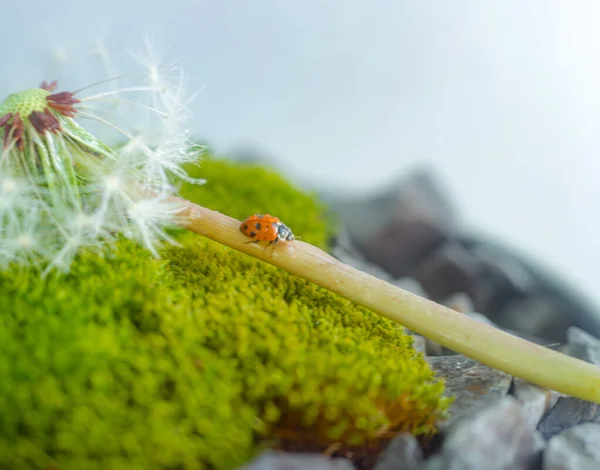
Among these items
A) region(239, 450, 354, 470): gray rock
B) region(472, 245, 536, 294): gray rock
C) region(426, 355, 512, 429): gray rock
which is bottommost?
region(239, 450, 354, 470): gray rock

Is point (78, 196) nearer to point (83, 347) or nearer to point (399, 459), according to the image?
point (83, 347)

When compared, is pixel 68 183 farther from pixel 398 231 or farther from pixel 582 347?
pixel 398 231

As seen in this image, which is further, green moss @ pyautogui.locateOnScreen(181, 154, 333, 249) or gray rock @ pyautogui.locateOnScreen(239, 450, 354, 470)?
green moss @ pyautogui.locateOnScreen(181, 154, 333, 249)

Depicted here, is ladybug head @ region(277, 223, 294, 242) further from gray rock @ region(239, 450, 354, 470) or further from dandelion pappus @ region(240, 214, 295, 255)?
gray rock @ region(239, 450, 354, 470)

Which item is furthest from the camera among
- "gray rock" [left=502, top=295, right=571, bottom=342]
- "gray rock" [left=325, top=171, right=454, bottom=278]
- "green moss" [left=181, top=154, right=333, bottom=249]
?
"gray rock" [left=325, top=171, right=454, bottom=278]

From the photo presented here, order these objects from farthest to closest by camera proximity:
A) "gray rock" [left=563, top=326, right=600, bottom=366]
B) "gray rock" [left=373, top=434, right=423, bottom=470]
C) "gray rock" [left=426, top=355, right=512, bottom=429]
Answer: "gray rock" [left=563, top=326, right=600, bottom=366]
"gray rock" [left=426, top=355, right=512, bottom=429]
"gray rock" [left=373, top=434, right=423, bottom=470]

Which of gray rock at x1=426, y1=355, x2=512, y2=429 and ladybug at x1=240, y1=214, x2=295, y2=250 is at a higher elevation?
ladybug at x1=240, y1=214, x2=295, y2=250

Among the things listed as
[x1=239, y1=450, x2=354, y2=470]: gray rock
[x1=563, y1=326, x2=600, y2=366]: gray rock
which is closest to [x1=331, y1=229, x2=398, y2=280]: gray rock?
[x1=563, y1=326, x2=600, y2=366]: gray rock
